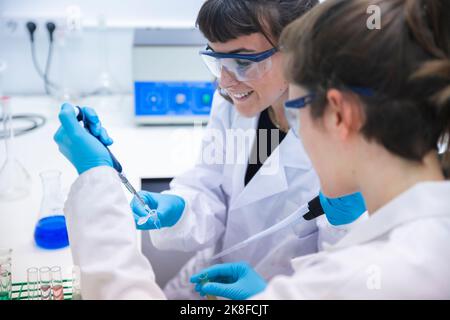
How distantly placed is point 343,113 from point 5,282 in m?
0.72

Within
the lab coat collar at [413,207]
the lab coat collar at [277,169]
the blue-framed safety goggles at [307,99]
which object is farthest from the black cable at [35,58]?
the lab coat collar at [413,207]

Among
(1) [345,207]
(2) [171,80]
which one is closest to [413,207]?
(1) [345,207]

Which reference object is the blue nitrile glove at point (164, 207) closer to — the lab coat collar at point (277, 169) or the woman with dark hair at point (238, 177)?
the woman with dark hair at point (238, 177)

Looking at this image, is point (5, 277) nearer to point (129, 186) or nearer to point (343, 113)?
point (129, 186)

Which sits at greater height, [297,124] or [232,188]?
[297,124]

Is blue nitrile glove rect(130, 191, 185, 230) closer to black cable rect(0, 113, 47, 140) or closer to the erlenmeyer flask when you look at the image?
the erlenmeyer flask

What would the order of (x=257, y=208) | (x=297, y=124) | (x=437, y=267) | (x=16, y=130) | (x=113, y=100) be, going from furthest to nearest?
1. (x=113, y=100)
2. (x=16, y=130)
3. (x=257, y=208)
4. (x=297, y=124)
5. (x=437, y=267)

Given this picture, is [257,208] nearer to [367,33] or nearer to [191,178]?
[191,178]

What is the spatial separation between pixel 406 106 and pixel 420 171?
11 centimetres

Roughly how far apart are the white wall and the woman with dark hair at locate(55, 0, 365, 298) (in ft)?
2.58

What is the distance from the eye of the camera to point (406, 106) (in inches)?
26.3

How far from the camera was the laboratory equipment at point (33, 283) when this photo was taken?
2.93ft

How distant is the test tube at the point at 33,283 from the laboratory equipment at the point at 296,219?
532 mm
